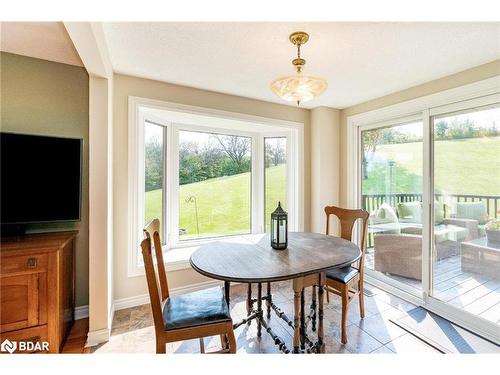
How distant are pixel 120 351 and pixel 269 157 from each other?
2810 mm

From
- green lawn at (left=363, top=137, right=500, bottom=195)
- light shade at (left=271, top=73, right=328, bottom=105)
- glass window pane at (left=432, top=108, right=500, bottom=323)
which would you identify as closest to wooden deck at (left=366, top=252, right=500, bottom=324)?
glass window pane at (left=432, top=108, right=500, bottom=323)

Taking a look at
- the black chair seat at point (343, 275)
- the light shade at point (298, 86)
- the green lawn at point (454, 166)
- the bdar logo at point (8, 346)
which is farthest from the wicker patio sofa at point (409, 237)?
the bdar logo at point (8, 346)

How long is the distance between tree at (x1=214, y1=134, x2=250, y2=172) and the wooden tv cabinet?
218 cm

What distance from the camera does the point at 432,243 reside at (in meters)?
2.43

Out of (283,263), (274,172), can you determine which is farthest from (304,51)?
(274,172)

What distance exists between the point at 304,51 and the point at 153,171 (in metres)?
2.05

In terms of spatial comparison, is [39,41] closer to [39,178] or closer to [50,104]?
[50,104]

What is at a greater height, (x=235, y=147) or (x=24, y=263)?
(x=235, y=147)

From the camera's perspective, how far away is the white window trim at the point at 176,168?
2346 millimetres

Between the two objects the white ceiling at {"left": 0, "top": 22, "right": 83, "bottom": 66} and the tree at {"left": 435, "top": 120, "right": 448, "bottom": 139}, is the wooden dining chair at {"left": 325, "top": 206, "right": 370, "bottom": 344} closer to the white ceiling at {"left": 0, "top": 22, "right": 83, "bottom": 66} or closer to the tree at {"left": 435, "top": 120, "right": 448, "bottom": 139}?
the tree at {"left": 435, "top": 120, "right": 448, "bottom": 139}

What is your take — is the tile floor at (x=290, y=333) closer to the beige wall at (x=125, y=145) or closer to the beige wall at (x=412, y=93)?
the beige wall at (x=125, y=145)

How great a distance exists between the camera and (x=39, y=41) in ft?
5.77

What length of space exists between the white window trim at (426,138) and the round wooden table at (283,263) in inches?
51.0

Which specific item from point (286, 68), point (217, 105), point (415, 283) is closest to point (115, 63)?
point (217, 105)
